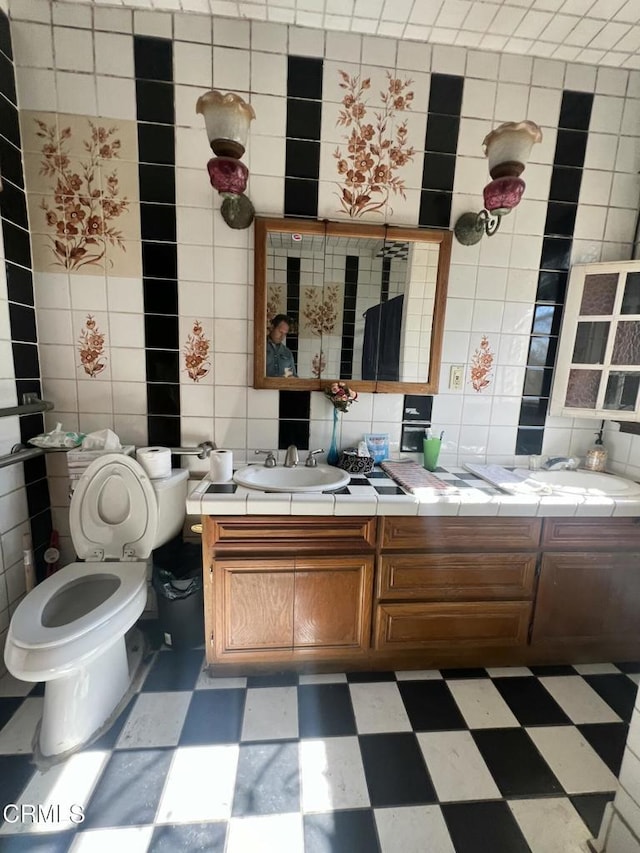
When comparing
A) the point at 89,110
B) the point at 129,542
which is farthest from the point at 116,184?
the point at 129,542

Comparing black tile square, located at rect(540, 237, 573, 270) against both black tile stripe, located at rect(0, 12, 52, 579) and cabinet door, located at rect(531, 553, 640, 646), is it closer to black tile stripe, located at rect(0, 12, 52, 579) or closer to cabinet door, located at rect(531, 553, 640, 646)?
cabinet door, located at rect(531, 553, 640, 646)

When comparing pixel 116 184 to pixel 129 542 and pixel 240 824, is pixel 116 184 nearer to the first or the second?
pixel 129 542

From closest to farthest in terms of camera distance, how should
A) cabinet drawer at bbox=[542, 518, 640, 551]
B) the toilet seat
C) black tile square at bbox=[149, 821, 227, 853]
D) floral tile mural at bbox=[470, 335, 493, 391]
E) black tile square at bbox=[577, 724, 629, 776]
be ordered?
black tile square at bbox=[149, 821, 227, 853] < the toilet seat < black tile square at bbox=[577, 724, 629, 776] < cabinet drawer at bbox=[542, 518, 640, 551] < floral tile mural at bbox=[470, 335, 493, 391]

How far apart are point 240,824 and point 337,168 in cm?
231

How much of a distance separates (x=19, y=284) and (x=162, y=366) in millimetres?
612

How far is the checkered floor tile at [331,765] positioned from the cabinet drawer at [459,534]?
58 centimetres

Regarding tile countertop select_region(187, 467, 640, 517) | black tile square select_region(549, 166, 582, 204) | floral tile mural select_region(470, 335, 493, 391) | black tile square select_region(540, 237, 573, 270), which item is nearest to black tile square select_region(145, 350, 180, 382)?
tile countertop select_region(187, 467, 640, 517)

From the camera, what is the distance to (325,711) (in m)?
1.33

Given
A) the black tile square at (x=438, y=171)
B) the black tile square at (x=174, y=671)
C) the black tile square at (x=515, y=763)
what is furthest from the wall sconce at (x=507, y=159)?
the black tile square at (x=174, y=671)

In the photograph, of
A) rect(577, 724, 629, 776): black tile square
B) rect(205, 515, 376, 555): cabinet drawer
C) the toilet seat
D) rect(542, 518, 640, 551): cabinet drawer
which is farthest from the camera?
rect(542, 518, 640, 551): cabinet drawer

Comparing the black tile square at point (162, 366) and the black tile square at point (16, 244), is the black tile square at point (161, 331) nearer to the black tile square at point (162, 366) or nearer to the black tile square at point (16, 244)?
the black tile square at point (162, 366)

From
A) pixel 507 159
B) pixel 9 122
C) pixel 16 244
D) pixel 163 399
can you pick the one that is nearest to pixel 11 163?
pixel 9 122

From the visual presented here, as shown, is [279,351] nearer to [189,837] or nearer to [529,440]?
[529,440]

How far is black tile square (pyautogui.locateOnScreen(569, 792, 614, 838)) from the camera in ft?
3.37
